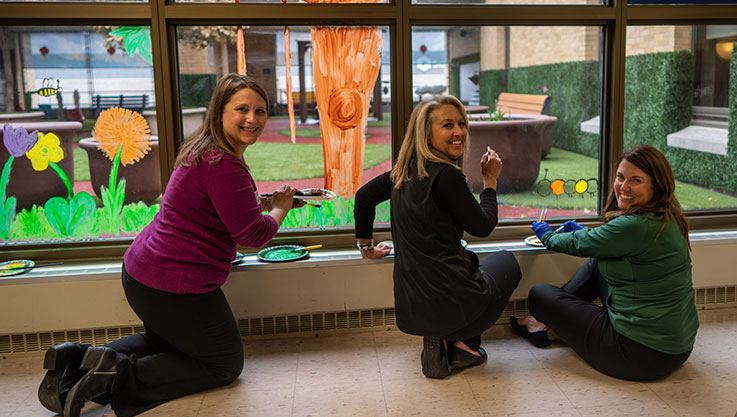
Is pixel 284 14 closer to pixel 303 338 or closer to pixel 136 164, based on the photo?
pixel 136 164

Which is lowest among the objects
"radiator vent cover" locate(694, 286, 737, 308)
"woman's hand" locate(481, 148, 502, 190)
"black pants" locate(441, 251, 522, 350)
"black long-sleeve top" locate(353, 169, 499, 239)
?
"radiator vent cover" locate(694, 286, 737, 308)

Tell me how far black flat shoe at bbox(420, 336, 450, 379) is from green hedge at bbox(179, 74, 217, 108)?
150 centimetres

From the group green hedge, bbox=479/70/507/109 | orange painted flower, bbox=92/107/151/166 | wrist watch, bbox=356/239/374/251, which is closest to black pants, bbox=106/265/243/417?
wrist watch, bbox=356/239/374/251

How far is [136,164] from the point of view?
116 inches

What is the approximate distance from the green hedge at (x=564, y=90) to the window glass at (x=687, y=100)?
190mm

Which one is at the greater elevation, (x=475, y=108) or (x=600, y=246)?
(x=475, y=108)

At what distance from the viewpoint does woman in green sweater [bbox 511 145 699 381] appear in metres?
2.34

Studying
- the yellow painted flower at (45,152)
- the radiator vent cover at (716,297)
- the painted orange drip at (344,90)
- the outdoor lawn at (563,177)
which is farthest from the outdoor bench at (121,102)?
the radiator vent cover at (716,297)

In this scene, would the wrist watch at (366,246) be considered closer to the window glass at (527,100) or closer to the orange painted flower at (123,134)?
the window glass at (527,100)

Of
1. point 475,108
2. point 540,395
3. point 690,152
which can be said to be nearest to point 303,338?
point 540,395

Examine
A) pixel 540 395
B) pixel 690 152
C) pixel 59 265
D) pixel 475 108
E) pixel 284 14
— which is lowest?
pixel 540 395

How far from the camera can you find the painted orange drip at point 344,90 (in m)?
2.95

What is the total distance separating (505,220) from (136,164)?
1.82m

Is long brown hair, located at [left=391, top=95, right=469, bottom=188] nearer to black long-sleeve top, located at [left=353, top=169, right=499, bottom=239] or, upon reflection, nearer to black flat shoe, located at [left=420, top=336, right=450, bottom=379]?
black long-sleeve top, located at [left=353, top=169, right=499, bottom=239]
